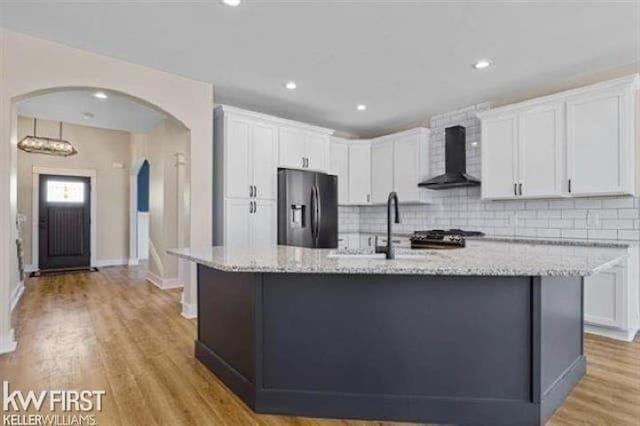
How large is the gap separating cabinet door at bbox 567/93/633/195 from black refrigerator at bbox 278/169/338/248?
2822 mm

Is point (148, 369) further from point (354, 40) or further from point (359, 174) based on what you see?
point (359, 174)

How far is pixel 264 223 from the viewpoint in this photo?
4.55m

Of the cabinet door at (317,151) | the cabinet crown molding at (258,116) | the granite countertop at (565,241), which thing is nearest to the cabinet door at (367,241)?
the cabinet door at (317,151)

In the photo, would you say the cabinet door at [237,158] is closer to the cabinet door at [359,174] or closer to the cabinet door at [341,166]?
the cabinet door at [341,166]

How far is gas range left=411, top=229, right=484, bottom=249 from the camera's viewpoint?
4.15 meters

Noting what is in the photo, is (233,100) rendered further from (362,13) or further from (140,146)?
(140,146)

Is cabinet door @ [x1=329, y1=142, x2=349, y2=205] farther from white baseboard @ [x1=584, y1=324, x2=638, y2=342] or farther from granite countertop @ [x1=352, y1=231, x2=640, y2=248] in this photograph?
white baseboard @ [x1=584, y1=324, x2=638, y2=342]

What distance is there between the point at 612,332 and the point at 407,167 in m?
3.15

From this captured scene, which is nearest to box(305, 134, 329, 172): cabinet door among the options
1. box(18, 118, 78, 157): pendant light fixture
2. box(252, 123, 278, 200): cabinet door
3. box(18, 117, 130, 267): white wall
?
box(252, 123, 278, 200): cabinet door

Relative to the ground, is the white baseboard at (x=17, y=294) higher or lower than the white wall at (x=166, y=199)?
lower

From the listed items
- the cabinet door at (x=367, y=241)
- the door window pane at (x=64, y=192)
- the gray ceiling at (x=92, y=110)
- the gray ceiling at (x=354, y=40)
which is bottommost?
the cabinet door at (x=367, y=241)

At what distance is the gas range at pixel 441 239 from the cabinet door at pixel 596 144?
1.23 meters

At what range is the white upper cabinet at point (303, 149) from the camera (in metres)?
4.83

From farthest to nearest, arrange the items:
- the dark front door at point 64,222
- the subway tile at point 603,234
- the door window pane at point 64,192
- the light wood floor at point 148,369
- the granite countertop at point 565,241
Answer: the door window pane at point 64,192 → the dark front door at point 64,222 → the subway tile at point 603,234 → the granite countertop at point 565,241 → the light wood floor at point 148,369
